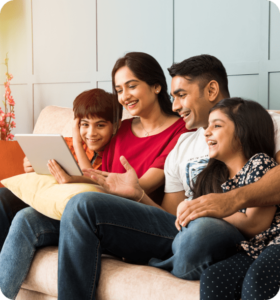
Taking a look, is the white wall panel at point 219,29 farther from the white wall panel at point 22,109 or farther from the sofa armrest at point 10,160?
the white wall panel at point 22,109

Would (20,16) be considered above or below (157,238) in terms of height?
above

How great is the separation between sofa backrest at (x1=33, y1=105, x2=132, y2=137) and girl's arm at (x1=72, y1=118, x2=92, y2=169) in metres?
0.25

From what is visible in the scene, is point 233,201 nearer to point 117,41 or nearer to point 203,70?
point 203,70

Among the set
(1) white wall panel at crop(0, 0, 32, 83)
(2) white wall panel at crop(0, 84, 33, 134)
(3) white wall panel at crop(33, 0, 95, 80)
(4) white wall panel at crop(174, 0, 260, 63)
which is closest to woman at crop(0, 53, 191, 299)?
(4) white wall panel at crop(174, 0, 260, 63)

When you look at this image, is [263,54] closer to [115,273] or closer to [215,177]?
[215,177]

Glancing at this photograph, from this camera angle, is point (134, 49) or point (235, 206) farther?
point (134, 49)

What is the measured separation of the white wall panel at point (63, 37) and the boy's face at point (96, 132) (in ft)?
3.62

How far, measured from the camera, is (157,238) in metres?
1.33

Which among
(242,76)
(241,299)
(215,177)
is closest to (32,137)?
(215,177)

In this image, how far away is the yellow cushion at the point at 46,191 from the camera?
1.39 metres

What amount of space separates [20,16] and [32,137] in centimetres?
224

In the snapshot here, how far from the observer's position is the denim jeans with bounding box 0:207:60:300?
4.70ft

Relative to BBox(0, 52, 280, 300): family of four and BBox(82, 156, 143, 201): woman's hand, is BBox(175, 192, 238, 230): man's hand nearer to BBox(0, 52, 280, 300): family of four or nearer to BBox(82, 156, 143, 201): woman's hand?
BBox(0, 52, 280, 300): family of four

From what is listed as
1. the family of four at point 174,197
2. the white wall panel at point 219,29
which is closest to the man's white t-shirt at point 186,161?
the family of four at point 174,197
